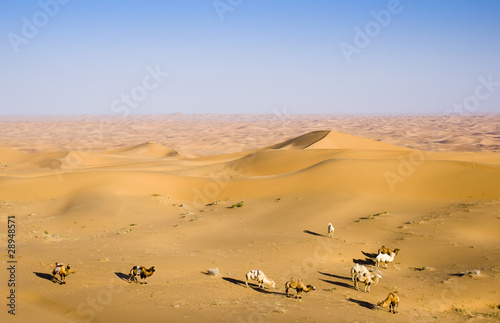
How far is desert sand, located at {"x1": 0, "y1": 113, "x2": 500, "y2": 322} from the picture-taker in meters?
8.93

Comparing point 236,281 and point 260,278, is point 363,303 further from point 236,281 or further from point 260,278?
point 236,281

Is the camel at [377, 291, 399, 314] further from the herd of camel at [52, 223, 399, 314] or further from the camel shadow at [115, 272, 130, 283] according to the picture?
the camel shadow at [115, 272, 130, 283]

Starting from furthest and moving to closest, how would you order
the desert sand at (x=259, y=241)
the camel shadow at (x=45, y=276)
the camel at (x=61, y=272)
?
the camel shadow at (x=45, y=276) → the camel at (x=61, y=272) → the desert sand at (x=259, y=241)

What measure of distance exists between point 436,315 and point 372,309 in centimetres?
158

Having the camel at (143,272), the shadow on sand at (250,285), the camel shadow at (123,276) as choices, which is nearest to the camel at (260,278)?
the shadow on sand at (250,285)

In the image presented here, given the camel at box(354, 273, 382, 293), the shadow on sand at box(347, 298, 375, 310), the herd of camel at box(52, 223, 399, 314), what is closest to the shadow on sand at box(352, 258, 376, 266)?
the herd of camel at box(52, 223, 399, 314)

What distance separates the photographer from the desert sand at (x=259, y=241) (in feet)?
29.3

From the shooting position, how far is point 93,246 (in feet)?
47.5

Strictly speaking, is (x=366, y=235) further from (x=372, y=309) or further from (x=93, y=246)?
(x=93, y=246)

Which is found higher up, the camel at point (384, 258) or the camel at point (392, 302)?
the camel at point (392, 302)

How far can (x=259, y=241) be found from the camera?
15336 millimetres

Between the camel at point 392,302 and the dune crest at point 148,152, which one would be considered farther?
the dune crest at point 148,152

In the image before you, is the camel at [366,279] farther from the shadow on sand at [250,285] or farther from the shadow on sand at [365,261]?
the shadow on sand at [365,261]

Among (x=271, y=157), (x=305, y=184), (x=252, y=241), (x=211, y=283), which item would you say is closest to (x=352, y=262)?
(x=252, y=241)
